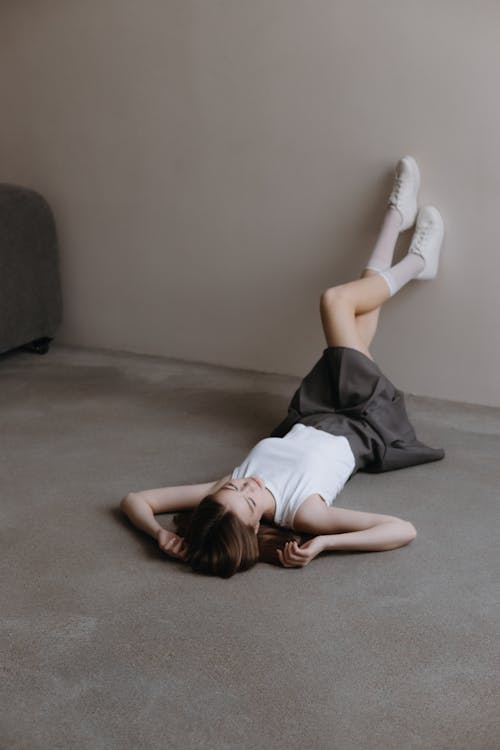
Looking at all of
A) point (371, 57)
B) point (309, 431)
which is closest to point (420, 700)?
point (309, 431)

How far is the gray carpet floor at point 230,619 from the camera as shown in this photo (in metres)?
1.25

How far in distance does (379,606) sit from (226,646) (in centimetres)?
29

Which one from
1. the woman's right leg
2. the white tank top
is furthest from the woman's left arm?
the woman's right leg

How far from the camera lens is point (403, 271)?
2.41 m

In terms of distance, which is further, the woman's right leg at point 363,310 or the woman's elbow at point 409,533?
the woman's right leg at point 363,310

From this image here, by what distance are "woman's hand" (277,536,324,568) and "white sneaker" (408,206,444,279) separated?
3.51 feet

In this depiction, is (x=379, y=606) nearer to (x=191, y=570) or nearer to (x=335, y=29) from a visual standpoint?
(x=191, y=570)

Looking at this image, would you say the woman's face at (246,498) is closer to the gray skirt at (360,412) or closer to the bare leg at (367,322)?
the gray skirt at (360,412)

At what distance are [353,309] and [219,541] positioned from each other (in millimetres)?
884

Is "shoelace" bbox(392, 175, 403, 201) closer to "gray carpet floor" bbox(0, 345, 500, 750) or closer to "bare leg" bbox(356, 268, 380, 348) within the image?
"bare leg" bbox(356, 268, 380, 348)

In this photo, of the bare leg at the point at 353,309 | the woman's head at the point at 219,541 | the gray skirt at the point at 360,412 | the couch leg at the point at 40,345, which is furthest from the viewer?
the couch leg at the point at 40,345

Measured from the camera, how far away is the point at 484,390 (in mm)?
2582

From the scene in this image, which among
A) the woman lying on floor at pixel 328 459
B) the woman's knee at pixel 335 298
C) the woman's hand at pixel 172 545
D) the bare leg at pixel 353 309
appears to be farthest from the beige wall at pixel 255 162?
the woman's hand at pixel 172 545

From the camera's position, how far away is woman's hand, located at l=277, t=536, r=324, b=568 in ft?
5.41
